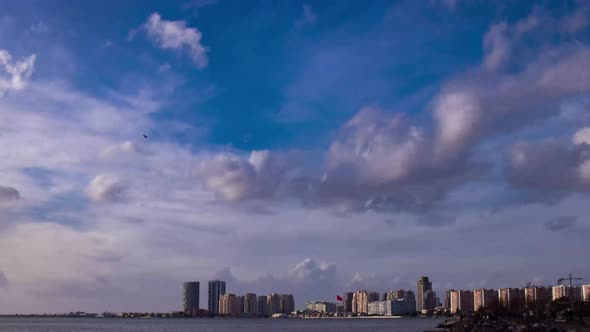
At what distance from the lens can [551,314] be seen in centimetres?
15762

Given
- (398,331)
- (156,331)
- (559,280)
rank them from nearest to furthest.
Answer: (398,331) < (156,331) < (559,280)

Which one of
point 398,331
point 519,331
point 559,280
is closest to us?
point 519,331

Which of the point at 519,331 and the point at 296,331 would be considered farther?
the point at 296,331

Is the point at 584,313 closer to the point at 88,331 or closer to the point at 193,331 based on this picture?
the point at 193,331

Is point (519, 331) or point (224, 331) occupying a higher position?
point (519, 331)

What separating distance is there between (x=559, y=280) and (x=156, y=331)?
392 feet

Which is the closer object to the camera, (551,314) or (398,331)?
(398,331)

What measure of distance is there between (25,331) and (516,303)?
14114 cm

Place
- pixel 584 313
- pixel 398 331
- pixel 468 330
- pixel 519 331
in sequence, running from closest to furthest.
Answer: pixel 519 331
pixel 468 330
pixel 584 313
pixel 398 331

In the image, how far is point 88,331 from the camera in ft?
503

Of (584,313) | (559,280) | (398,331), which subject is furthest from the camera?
(559,280)

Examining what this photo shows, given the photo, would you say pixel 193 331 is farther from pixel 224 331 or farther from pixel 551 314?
pixel 551 314

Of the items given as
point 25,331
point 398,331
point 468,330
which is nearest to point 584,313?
point 468,330

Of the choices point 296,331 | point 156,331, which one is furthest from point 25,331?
point 296,331
